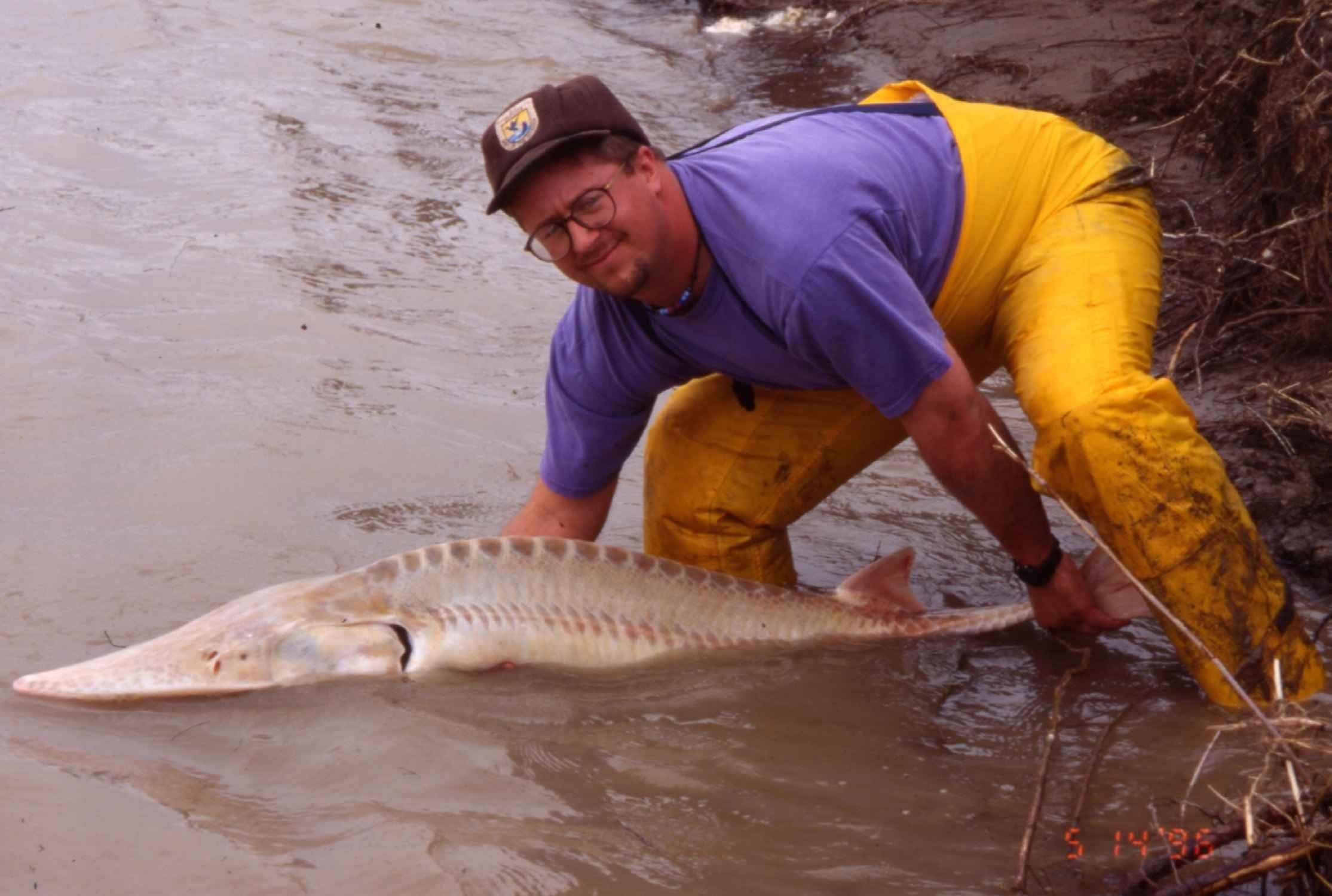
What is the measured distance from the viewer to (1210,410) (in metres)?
4.94

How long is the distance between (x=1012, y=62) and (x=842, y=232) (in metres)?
6.13

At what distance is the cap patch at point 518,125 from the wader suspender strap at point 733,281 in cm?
37

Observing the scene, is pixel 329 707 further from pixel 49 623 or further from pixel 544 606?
pixel 49 623

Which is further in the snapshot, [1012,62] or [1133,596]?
[1012,62]

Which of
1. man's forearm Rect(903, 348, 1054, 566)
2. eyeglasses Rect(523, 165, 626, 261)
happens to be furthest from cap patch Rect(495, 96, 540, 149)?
man's forearm Rect(903, 348, 1054, 566)

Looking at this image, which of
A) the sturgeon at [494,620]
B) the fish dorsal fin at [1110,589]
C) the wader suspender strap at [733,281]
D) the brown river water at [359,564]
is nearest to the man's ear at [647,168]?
the wader suspender strap at [733,281]

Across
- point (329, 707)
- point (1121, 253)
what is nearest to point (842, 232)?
point (1121, 253)

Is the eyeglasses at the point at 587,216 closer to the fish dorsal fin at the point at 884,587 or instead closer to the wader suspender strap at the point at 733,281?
A: the wader suspender strap at the point at 733,281

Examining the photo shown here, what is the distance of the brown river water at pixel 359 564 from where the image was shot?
2.86m
